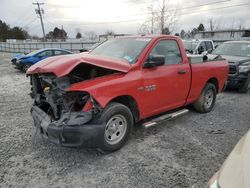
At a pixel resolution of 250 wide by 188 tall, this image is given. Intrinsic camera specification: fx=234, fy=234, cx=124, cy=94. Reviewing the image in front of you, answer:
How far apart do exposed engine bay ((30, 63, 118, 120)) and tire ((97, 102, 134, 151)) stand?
0.28 metres

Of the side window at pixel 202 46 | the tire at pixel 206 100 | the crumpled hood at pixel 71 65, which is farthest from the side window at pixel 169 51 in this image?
the side window at pixel 202 46

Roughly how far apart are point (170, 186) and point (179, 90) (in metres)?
2.34

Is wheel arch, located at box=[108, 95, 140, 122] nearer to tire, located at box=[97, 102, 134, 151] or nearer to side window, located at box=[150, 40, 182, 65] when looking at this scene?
tire, located at box=[97, 102, 134, 151]

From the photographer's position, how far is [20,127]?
16.6 ft

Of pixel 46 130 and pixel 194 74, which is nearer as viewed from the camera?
pixel 46 130

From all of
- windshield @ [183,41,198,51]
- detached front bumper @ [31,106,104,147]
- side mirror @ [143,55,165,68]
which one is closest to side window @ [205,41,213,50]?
windshield @ [183,41,198,51]

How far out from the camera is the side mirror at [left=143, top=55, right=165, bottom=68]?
408 centimetres

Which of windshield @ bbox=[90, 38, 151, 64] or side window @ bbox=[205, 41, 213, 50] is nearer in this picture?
windshield @ bbox=[90, 38, 151, 64]

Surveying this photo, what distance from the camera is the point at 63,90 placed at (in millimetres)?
3445

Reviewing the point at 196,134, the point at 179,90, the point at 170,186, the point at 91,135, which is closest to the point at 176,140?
the point at 196,134

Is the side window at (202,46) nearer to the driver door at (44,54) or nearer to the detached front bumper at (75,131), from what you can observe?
the driver door at (44,54)

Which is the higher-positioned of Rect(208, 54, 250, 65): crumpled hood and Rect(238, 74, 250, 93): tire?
Rect(208, 54, 250, 65): crumpled hood

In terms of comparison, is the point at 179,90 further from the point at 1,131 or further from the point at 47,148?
the point at 1,131

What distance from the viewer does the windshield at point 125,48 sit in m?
4.34
